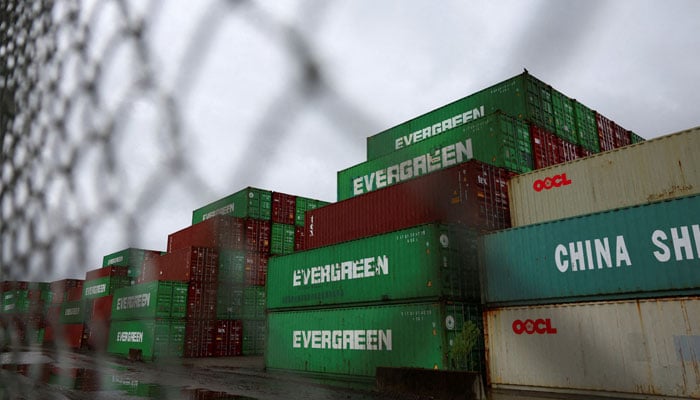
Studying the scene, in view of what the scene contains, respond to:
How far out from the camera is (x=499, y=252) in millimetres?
18578

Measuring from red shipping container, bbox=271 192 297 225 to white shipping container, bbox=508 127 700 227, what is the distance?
24.7 m

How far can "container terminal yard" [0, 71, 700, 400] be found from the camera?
14.2 meters

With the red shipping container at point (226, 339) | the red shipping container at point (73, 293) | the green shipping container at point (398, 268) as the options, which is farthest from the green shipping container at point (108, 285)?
the green shipping container at point (398, 268)

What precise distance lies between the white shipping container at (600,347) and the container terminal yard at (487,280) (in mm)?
42

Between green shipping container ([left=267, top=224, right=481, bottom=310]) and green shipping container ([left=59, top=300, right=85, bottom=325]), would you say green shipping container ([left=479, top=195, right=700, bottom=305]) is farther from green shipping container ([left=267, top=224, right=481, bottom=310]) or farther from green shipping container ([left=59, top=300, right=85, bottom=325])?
green shipping container ([left=59, top=300, right=85, bottom=325])

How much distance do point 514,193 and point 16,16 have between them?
62.3 feet

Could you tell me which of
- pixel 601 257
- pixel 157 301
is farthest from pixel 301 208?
pixel 601 257

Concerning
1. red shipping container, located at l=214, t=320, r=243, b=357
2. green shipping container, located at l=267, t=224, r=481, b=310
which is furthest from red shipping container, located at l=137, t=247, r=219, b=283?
green shipping container, located at l=267, t=224, r=481, b=310

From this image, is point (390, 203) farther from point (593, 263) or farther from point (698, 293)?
point (698, 293)

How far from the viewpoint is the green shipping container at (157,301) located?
119 feet

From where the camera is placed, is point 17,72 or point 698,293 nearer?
point 17,72

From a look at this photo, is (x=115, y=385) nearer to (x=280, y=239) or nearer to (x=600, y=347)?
(x=600, y=347)

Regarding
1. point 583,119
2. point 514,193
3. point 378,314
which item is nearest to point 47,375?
point 378,314

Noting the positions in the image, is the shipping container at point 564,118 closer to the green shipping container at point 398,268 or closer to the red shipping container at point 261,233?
the green shipping container at point 398,268
